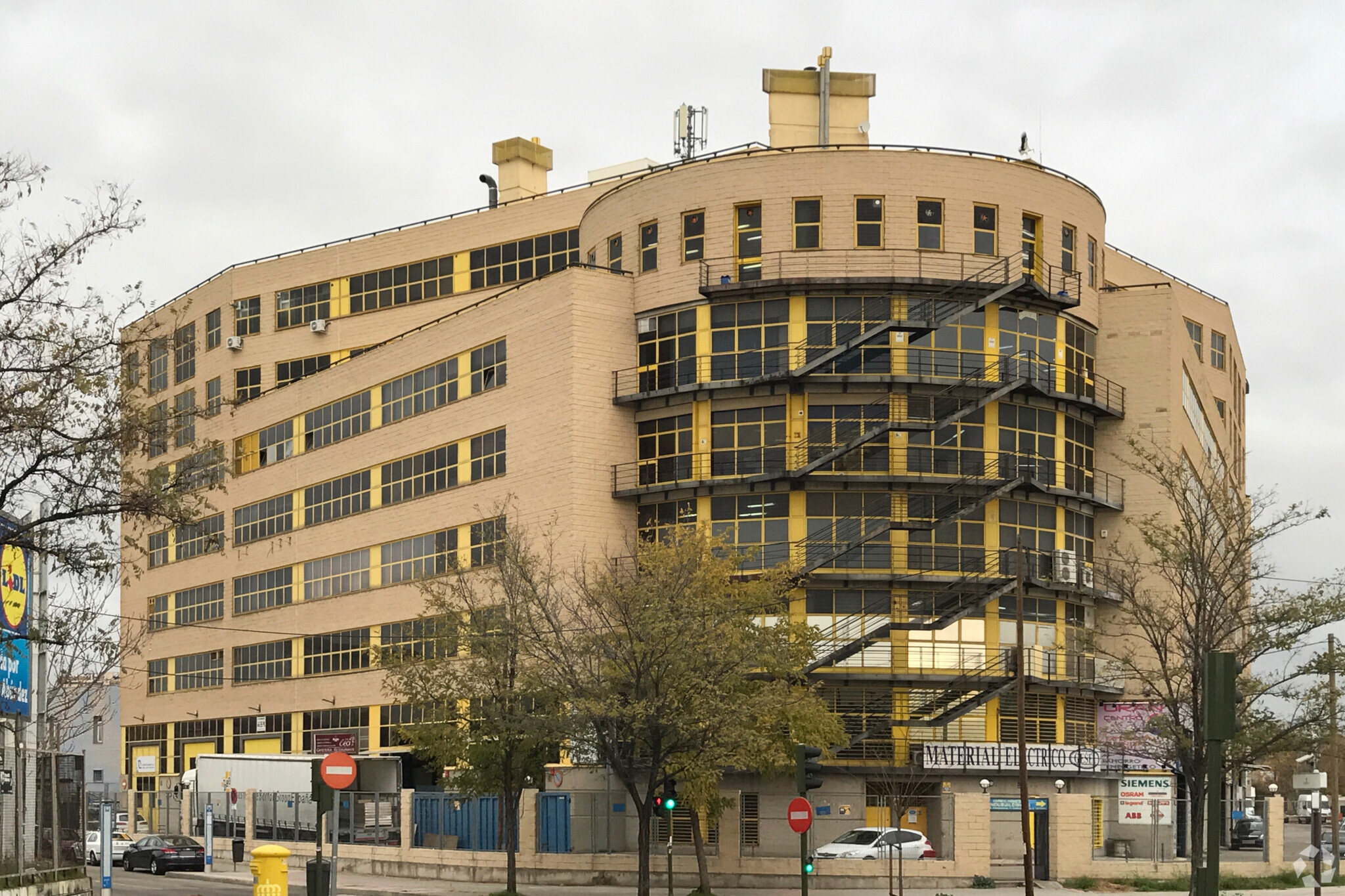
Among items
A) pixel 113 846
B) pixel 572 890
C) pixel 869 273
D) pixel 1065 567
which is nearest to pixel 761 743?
pixel 572 890

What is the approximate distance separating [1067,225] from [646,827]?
3016 cm

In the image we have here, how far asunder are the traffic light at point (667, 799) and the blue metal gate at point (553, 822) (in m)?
8.82

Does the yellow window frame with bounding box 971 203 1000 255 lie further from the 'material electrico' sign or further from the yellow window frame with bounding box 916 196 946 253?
the 'material electrico' sign

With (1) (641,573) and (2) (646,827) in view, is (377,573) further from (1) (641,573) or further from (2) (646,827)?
(2) (646,827)

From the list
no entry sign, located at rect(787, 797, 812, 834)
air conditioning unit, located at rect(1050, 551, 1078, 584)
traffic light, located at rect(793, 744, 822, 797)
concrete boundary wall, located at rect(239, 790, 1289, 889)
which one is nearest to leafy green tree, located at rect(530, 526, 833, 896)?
concrete boundary wall, located at rect(239, 790, 1289, 889)

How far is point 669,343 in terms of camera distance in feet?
200

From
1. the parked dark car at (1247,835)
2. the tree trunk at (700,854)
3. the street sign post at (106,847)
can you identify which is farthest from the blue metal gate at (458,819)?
the parked dark car at (1247,835)

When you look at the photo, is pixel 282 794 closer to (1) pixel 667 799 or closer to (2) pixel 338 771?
(1) pixel 667 799

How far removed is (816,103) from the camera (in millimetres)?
70188

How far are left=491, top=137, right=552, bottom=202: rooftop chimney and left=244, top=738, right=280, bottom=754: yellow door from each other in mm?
29275

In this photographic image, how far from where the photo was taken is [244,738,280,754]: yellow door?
80.4 metres

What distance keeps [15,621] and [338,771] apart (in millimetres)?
7618

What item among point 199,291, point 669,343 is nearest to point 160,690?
point 199,291

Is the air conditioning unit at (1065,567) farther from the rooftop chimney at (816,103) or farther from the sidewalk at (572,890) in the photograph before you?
the rooftop chimney at (816,103)
